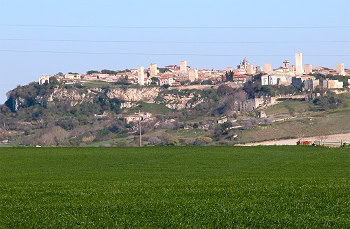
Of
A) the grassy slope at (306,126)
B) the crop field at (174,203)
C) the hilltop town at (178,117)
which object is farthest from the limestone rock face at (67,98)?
the crop field at (174,203)

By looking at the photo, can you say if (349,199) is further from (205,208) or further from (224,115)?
(224,115)

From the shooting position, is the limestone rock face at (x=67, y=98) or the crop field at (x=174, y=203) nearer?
the crop field at (x=174, y=203)

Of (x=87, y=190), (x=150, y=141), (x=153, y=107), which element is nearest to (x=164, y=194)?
(x=87, y=190)

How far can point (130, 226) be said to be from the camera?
18750 millimetres

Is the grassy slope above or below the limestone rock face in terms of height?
below

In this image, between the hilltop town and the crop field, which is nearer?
the crop field

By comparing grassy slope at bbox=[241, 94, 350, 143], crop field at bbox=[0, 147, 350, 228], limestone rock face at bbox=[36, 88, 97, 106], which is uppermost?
limestone rock face at bbox=[36, 88, 97, 106]

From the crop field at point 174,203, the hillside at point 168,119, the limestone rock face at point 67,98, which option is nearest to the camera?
the crop field at point 174,203

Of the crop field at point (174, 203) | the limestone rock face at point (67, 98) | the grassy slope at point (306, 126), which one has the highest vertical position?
the limestone rock face at point (67, 98)

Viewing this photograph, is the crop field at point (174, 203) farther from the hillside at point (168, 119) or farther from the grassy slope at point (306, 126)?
the hillside at point (168, 119)

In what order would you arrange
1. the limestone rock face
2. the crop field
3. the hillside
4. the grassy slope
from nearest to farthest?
the crop field → the grassy slope → the hillside → the limestone rock face

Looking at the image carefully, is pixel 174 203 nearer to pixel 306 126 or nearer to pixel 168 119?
pixel 306 126

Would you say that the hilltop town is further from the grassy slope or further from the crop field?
the crop field

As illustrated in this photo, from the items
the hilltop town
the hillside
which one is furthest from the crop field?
the hillside
